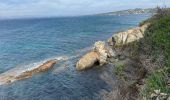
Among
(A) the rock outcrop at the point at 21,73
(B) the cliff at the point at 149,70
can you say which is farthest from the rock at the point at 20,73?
(B) the cliff at the point at 149,70

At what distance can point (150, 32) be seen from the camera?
29.6 metres

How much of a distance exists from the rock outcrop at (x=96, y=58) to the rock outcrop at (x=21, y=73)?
554 cm

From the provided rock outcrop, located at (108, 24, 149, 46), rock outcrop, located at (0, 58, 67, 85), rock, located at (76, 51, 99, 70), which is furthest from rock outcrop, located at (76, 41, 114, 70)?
rock outcrop, located at (0, 58, 67, 85)

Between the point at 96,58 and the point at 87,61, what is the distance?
6.44 ft

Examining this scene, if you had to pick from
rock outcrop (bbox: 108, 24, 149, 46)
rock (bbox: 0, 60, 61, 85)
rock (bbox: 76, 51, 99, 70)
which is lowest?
rock (bbox: 0, 60, 61, 85)

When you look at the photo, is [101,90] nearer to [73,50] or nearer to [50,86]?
[50,86]

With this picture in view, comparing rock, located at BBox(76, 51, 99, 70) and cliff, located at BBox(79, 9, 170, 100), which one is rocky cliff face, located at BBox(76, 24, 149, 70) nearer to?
rock, located at BBox(76, 51, 99, 70)

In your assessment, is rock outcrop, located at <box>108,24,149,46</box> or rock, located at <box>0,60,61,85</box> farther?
rock outcrop, located at <box>108,24,149,46</box>

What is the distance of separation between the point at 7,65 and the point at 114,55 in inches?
736

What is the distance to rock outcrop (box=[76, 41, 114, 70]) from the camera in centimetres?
4125

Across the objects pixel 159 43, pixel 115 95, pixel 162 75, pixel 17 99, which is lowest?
pixel 17 99

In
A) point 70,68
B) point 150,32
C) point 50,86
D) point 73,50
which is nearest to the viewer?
point 150,32

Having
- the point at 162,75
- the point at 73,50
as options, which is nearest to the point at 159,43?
the point at 162,75

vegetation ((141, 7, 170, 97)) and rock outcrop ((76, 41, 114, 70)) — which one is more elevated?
vegetation ((141, 7, 170, 97))
